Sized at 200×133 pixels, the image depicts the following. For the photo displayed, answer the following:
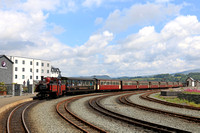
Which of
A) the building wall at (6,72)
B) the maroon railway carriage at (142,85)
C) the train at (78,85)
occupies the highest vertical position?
the building wall at (6,72)

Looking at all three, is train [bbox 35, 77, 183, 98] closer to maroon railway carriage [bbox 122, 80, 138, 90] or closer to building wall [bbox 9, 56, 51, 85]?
maroon railway carriage [bbox 122, 80, 138, 90]

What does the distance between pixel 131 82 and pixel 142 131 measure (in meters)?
42.4

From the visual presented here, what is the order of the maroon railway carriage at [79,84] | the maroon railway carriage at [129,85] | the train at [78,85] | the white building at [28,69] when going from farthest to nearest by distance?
the white building at [28,69] < the maroon railway carriage at [129,85] < the maroon railway carriage at [79,84] < the train at [78,85]

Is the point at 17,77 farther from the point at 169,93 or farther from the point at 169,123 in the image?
the point at 169,123

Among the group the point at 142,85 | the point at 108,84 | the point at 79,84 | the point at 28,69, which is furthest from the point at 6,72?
the point at 142,85

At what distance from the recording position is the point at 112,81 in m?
43.9

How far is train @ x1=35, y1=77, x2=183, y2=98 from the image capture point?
2461 centimetres

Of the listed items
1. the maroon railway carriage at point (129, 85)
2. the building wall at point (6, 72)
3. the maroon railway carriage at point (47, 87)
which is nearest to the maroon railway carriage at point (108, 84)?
the maroon railway carriage at point (129, 85)

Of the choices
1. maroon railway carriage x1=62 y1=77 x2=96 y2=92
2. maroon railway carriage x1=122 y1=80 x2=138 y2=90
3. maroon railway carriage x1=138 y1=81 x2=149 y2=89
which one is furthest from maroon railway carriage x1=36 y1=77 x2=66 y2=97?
maroon railway carriage x1=138 y1=81 x2=149 y2=89

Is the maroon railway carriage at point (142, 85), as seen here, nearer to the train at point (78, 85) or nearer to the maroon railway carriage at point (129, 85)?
the train at point (78, 85)

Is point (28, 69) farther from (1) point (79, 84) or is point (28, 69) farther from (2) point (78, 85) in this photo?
(2) point (78, 85)

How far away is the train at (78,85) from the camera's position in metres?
24.6

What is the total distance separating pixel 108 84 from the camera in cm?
4259

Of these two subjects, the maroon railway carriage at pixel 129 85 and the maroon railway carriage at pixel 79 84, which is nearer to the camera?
the maroon railway carriage at pixel 79 84
